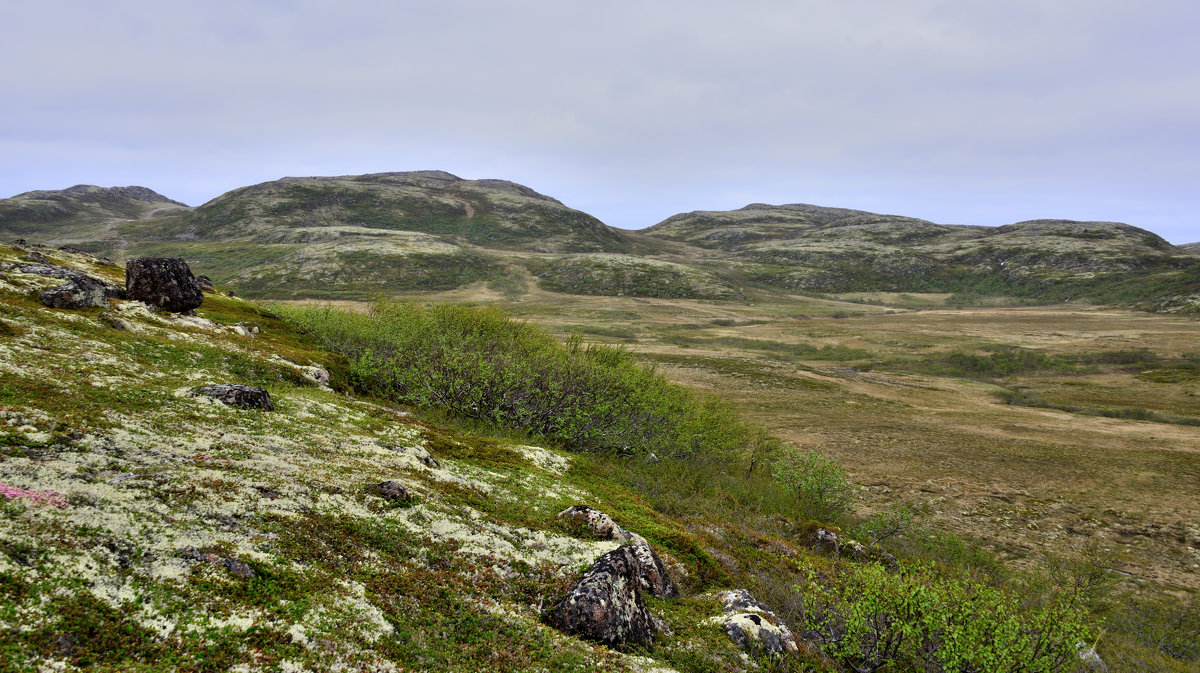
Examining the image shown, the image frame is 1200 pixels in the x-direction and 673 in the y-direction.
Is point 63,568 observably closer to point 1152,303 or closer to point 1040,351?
point 1040,351

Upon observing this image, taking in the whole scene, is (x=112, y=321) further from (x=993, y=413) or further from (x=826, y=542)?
(x=993, y=413)

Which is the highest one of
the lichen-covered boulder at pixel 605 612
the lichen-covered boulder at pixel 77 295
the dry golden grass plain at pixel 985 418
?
the lichen-covered boulder at pixel 77 295

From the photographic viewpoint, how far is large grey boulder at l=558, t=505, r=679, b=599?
1248 cm

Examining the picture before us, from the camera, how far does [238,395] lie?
618 inches

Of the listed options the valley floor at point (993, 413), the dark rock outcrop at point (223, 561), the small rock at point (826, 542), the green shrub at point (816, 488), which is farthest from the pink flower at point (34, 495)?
the valley floor at point (993, 413)

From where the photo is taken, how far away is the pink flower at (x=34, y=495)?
7.59 meters

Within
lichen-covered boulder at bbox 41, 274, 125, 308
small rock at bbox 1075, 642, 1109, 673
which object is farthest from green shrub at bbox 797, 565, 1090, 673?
lichen-covered boulder at bbox 41, 274, 125, 308

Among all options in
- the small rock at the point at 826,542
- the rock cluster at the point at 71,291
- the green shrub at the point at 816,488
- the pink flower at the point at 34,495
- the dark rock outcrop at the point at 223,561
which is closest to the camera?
the pink flower at the point at 34,495

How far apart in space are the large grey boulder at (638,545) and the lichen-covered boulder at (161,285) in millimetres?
26548

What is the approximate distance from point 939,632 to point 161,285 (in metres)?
38.1

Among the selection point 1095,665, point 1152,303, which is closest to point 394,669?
point 1095,665

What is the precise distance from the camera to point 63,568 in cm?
661

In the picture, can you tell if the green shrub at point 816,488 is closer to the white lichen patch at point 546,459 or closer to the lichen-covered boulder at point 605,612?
the white lichen patch at point 546,459

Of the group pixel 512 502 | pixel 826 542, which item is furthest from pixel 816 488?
pixel 512 502
